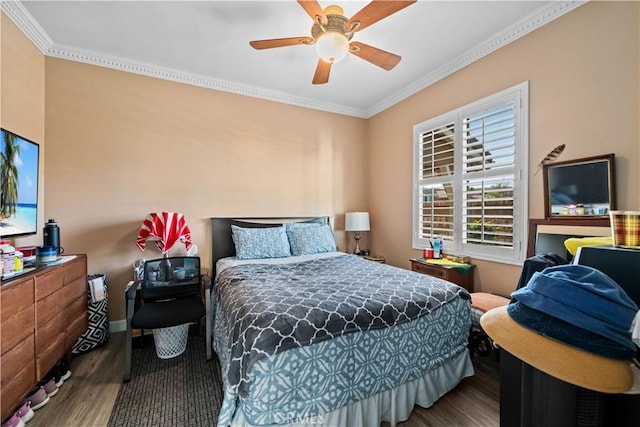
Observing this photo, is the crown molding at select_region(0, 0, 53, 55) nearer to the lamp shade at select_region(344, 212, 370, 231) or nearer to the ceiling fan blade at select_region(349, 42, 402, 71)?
the ceiling fan blade at select_region(349, 42, 402, 71)

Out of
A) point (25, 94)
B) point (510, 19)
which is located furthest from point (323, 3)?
point (25, 94)

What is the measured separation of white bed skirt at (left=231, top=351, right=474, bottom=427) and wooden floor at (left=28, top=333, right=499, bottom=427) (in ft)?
0.22

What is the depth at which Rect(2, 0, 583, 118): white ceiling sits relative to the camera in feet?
6.79

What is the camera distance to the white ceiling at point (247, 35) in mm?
2068

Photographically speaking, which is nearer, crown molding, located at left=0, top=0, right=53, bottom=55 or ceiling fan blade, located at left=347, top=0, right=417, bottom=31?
ceiling fan blade, located at left=347, top=0, right=417, bottom=31

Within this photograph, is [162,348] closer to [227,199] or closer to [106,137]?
[227,199]

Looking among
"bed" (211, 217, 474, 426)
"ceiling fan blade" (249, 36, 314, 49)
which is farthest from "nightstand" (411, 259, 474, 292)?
"ceiling fan blade" (249, 36, 314, 49)

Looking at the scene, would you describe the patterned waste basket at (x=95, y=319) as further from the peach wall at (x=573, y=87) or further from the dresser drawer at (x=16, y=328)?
the peach wall at (x=573, y=87)

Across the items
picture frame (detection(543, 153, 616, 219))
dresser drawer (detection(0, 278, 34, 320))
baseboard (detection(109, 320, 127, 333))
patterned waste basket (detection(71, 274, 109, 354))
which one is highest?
picture frame (detection(543, 153, 616, 219))

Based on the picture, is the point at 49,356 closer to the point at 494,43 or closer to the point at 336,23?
the point at 336,23

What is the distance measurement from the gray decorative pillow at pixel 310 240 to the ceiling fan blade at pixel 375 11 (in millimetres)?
2128

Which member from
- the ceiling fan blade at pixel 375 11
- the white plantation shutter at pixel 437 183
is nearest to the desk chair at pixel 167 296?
the ceiling fan blade at pixel 375 11

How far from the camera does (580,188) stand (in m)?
1.92

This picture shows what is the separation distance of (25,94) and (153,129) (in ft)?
3.12
